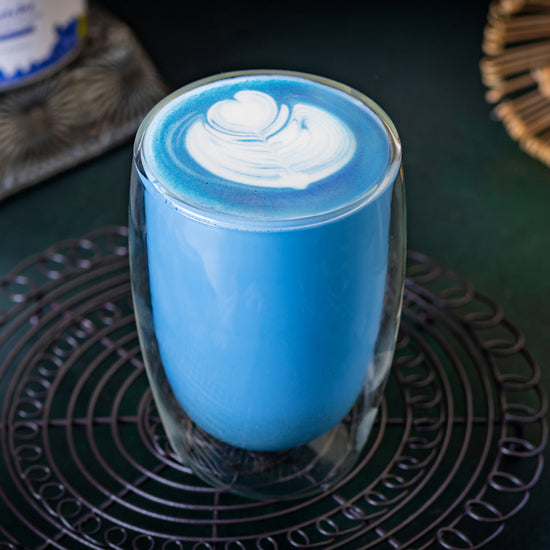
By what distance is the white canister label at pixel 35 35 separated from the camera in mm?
858

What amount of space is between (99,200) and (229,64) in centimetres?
30

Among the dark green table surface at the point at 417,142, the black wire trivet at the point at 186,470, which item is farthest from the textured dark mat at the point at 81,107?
the black wire trivet at the point at 186,470

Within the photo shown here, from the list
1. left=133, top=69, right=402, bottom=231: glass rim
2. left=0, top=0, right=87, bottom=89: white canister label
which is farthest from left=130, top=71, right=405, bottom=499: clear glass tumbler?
left=0, top=0, right=87, bottom=89: white canister label

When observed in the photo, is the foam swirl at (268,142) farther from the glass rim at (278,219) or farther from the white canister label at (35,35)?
the white canister label at (35,35)

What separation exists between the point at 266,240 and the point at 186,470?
27 centimetres

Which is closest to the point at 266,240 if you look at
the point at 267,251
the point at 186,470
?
the point at 267,251

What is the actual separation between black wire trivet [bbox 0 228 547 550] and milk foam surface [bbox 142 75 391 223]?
0.25 m

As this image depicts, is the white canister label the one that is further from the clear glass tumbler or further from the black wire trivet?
the clear glass tumbler

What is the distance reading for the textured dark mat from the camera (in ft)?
3.09

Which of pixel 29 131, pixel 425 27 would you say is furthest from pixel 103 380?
pixel 425 27

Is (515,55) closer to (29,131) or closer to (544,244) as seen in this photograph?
(544,244)

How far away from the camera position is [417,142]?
A: 1032 millimetres

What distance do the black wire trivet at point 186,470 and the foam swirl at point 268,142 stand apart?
0.26 metres

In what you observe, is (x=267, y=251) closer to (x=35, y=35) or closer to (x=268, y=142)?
(x=268, y=142)
